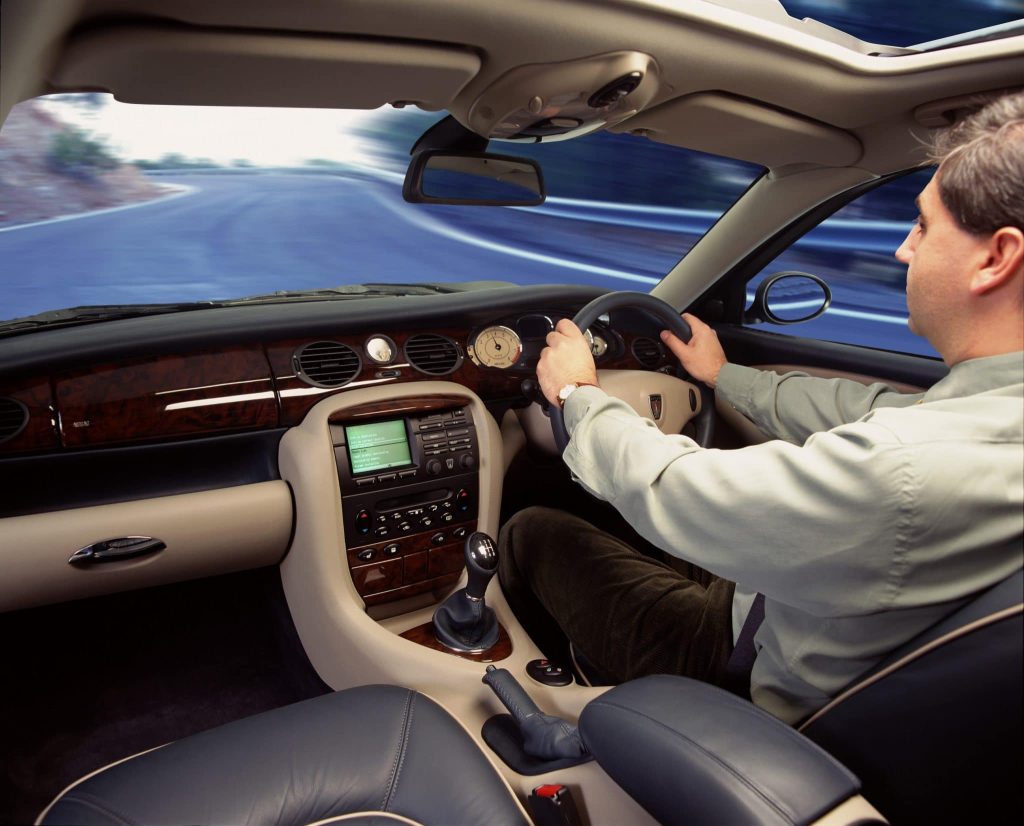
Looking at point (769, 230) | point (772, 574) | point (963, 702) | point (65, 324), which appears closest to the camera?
point (963, 702)

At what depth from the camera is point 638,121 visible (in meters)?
1.95

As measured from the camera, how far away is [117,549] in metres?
1.72

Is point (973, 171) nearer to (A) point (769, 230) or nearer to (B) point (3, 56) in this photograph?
(B) point (3, 56)

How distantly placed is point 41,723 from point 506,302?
1708 millimetres

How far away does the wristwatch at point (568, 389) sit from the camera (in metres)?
1.52

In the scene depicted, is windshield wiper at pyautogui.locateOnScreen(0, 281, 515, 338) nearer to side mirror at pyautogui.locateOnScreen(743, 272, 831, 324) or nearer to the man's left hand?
the man's left hand

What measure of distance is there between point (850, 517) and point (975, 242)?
445 millimetres

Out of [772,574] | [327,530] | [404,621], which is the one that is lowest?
[404,621]

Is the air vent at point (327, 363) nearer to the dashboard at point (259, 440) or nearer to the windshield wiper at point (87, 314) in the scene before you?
the dashboard at point (259, 440)

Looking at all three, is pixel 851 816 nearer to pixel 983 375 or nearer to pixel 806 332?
pixel 983 375

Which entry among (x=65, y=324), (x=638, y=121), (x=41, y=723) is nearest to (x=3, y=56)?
(x=65, y=324)

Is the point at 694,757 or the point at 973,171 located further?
the point at 973,171

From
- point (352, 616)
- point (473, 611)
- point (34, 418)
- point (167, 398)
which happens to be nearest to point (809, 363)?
point (473, 611)

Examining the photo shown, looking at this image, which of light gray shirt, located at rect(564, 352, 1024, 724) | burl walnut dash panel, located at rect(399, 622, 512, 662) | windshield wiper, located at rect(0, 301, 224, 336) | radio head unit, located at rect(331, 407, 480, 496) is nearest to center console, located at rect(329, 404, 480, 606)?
radio head unit, located at rect(331, 407, 480, 496)
